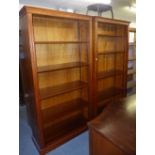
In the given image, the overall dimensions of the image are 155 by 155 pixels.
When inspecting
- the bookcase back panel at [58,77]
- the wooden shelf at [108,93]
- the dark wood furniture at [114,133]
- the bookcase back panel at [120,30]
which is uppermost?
the bookcase back panel at [120,30]

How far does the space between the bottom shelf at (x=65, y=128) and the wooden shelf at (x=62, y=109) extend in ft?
0.53

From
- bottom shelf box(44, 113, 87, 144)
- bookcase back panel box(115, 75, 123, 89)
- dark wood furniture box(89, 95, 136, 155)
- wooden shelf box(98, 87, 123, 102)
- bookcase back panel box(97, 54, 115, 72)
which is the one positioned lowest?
bottom shelf box(44, 113, 87, 144)

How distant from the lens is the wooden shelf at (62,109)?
7.44 feet

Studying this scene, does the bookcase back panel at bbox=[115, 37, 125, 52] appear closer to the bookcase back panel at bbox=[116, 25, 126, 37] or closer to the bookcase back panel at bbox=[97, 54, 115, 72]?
the bookcase back panel at bbox=[116, 25, 126, 37]

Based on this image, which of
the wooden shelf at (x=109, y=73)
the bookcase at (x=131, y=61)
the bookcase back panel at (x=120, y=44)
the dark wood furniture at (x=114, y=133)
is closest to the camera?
the dark wood furniture at (x=114, y=133)

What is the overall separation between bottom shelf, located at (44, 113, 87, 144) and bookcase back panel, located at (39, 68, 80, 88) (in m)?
0.68

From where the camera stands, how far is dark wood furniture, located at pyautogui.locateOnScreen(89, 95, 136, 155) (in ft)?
3.15

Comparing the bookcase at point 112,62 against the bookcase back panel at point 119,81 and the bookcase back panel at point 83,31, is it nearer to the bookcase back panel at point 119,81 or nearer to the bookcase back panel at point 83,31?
the bookcase back panel at point 119,81

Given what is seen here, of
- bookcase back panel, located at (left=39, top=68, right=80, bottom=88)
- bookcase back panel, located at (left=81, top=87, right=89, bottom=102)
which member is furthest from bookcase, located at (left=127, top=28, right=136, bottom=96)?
bookcase back panel, located at (left=39, top=68, right=80, bottom=88)

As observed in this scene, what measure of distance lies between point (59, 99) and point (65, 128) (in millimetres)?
494

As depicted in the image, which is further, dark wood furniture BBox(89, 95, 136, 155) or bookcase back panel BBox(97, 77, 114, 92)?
bookcase back panel BBox(97, 77, 114, 92)

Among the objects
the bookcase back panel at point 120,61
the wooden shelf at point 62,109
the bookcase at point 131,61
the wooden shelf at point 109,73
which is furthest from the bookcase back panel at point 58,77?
the bookcase at point 131,61
